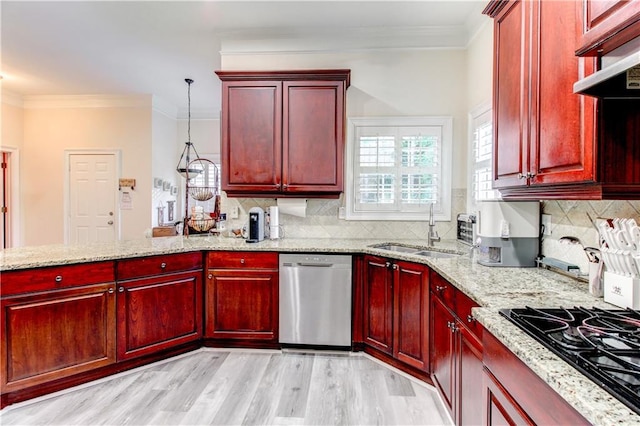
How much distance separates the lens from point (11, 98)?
5379 millimetres

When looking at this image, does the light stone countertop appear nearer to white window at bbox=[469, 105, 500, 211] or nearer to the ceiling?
white window at bbox=[469, 105, 500, 211]

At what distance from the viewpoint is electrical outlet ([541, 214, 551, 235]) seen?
204 centimetres

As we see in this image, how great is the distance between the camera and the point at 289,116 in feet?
10.3

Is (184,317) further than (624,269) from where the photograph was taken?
Yes

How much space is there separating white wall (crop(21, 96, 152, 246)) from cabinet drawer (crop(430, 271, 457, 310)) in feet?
16.3

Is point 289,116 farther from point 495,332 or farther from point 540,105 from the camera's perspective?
point 495,332

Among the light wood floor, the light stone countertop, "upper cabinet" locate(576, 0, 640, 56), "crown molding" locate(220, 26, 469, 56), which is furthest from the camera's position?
"crown molding" locate(220, 26, 469, 56)

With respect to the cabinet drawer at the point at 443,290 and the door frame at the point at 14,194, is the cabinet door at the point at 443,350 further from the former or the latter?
the door frame at the point at 14,194

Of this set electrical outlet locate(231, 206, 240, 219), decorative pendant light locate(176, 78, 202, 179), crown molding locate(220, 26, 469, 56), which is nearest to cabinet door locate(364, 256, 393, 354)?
electrical outlet locate(231, 206, 240, 219)

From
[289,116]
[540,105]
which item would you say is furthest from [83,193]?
[540,105]

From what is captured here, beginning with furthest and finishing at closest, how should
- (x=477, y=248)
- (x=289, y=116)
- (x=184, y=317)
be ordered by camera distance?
(x=289, y=116), (x=184, y=317), (x=477, y=248)

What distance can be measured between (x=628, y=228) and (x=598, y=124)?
463 millimetres

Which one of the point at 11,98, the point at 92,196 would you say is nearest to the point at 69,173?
the point at 92,196

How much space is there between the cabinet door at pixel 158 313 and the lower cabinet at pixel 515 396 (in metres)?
2.33
